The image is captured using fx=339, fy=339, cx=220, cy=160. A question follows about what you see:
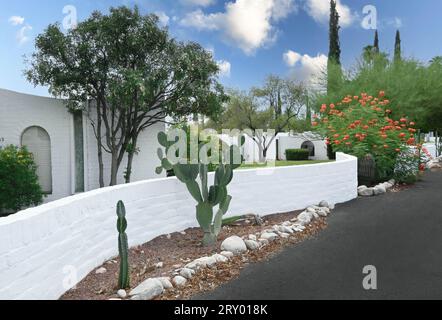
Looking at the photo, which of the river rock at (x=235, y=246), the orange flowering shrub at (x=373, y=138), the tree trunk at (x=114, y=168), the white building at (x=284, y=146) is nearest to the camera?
the river rock at (x=235, y=246)

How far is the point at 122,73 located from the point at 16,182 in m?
4.26

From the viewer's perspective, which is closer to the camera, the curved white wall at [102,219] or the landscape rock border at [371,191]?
the curved white wall at [102,219]

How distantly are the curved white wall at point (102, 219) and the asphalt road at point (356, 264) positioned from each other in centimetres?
125

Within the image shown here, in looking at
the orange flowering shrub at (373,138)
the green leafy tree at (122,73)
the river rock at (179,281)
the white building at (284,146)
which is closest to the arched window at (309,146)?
the white building at (284,146)

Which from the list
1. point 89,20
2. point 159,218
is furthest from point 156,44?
point 159,218

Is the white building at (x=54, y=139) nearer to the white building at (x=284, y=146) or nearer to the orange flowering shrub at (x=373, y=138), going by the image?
the orange flowering shrub at (x=373, y=138)

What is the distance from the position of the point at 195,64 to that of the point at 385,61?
14.7 meters

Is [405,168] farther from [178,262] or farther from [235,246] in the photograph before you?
[178,262]

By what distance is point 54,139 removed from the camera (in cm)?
1073

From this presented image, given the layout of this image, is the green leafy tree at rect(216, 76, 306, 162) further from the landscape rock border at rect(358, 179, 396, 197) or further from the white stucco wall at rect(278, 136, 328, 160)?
the landscape rock border at rect(358, 179, 396, 197)

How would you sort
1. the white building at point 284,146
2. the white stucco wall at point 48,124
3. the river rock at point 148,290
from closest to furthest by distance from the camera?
the river rock at point 148,290
the white stucco wall at point 48,124
the white building at point 284,146

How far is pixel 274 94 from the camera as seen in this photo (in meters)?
31.4

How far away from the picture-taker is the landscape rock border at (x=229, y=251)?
3564mm

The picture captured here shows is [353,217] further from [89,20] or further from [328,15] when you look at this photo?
[328,15]
